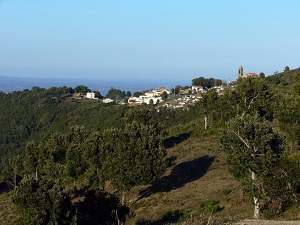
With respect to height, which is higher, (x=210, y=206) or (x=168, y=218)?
(x=210, y=206)

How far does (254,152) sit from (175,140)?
32999 mm

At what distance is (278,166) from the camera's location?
68.1 feet

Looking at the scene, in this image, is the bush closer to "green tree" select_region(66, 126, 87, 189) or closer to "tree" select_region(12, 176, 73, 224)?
"tree" select_region(12, 176, 73, 224)

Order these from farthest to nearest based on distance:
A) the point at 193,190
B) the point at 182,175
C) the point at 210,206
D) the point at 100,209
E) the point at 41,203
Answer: the point at 182,175 < the point at 193,190 < the point at 210,206 < the point at 100,209 < the point at 41,203

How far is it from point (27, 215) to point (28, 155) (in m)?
22.7

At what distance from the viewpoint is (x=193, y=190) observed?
30641mm

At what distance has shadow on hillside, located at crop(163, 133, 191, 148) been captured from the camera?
172 ft

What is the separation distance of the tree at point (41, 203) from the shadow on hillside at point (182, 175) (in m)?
13.3

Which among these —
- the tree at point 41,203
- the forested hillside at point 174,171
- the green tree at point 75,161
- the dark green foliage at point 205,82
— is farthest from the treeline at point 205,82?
the tree at point 41,203

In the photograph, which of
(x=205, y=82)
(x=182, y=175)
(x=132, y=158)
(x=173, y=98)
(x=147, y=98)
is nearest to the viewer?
(x=132, y=158)

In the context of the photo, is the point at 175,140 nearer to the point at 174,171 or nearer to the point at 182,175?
the point at 174,171

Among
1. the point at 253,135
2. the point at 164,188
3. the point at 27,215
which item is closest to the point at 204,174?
the point at 164,188

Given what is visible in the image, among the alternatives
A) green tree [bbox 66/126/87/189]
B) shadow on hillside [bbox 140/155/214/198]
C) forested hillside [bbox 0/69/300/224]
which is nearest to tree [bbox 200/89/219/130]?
forested hillside [bbox 0/69/300/224]

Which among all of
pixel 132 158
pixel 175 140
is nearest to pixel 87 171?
pixel 132 158
